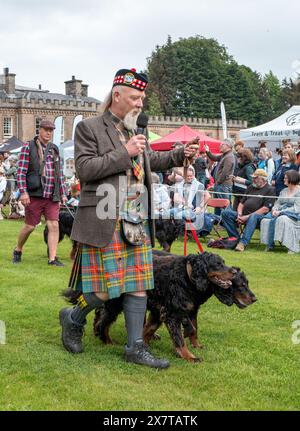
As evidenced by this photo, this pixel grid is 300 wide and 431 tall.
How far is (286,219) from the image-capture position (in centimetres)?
1154

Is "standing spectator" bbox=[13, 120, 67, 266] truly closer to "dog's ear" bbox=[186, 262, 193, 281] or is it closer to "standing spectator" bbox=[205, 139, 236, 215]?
"dog's ear" bbox=[186, 262, 193, 281]

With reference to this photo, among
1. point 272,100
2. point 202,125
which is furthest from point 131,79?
point 272,100

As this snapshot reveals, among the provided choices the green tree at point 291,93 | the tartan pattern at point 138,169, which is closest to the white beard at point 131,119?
the tartan pattern at point 138,169

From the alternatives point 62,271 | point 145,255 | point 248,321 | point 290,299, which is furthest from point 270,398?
point 62,271

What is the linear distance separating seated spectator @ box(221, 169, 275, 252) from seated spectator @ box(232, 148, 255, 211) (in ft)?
2.62

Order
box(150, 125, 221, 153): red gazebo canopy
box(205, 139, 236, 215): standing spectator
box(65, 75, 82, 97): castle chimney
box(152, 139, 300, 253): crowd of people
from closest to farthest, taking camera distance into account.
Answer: box(152, 139, 300, 253): crowd of people < box(205, 139, 236, 215): standing spectator < box(150, 125, 221, 153): red gazebo canopy < box(65, 75, 82, 97): castle chimney

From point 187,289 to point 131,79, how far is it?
168 cm

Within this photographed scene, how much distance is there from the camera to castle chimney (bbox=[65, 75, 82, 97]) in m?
80.8

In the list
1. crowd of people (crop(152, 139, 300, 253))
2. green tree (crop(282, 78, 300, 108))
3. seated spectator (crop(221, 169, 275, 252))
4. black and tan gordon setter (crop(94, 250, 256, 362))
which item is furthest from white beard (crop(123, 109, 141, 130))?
green tree (crop(282, 78, 300, 108))

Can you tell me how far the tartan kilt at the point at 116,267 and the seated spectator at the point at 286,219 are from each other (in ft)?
22.4

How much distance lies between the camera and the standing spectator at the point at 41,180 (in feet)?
30.1

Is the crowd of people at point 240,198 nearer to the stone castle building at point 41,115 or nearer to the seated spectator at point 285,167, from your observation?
the seated spectator at point 285,167

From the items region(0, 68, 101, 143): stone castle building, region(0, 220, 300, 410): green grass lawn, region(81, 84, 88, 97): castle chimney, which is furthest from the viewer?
region(81, 84, 88, 97): castle chimney

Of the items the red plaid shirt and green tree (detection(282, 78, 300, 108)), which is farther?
green tree (detection(282, 78, 300, 108))
